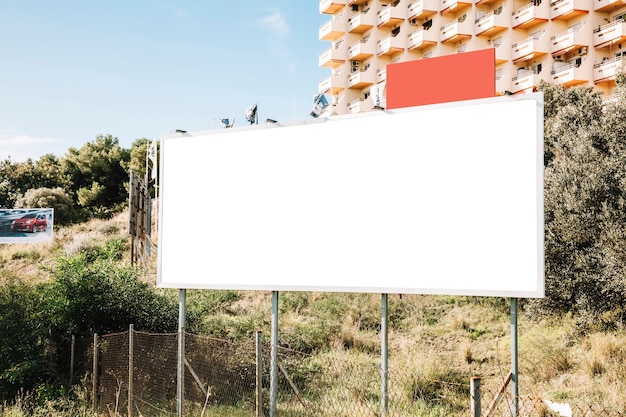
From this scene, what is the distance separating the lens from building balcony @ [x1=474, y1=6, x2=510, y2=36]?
42938mm

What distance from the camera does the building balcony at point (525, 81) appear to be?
1599 inches

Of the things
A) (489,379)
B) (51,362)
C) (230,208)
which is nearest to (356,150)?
(230,208)

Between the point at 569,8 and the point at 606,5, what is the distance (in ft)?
6.79

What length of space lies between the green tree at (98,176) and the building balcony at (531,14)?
27.9 metres

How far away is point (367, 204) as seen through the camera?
9359 mm

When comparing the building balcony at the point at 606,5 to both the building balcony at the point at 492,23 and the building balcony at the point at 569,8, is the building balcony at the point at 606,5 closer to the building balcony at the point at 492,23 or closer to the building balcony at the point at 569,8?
the building balcony at the point at 569,8

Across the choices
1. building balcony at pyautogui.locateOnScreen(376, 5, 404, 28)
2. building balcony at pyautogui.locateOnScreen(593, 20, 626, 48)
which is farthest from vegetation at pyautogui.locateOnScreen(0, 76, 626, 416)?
building balcony at pyautogui.locateOnScreen(376, 5, 404, 28)

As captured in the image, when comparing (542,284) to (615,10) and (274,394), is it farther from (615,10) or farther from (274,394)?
(615,10)

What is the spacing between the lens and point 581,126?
51.3ft

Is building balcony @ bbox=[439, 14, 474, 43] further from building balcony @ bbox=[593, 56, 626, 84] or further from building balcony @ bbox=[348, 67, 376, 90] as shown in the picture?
building balcony @ bbox=[593, 56, 626, 84]

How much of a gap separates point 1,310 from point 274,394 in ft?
18.9

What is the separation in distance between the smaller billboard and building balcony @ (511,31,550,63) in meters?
29.9

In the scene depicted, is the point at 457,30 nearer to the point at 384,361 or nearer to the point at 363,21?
the point at 363,21

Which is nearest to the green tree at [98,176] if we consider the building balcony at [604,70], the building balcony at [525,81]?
the building balcony at [525,81]
